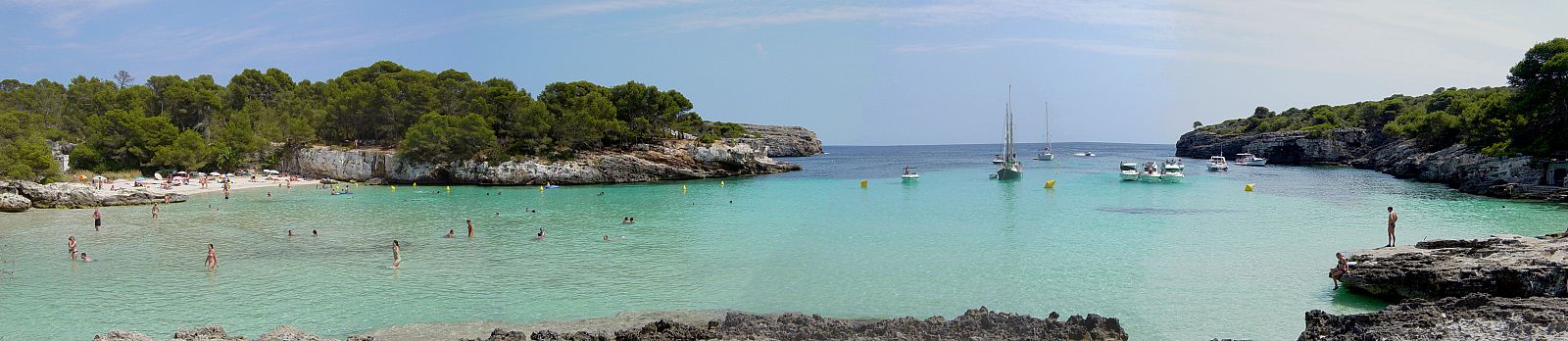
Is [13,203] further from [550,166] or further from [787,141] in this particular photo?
[787,141]

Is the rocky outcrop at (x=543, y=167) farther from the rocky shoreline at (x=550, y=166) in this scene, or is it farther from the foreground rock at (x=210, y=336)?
the foreground rock at (x=210, y=336)

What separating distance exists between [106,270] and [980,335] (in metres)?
21.0

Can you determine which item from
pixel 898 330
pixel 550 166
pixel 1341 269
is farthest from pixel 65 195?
pixel 1341 269

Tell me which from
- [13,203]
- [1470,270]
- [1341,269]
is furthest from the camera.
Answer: [13,203]

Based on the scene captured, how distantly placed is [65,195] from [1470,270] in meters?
50.9

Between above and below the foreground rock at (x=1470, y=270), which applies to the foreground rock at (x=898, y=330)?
below

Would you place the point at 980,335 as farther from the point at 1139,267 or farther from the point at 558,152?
the point at 558,152

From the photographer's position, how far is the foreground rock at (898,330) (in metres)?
10.5

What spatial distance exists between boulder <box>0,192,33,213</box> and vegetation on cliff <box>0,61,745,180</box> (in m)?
18.9

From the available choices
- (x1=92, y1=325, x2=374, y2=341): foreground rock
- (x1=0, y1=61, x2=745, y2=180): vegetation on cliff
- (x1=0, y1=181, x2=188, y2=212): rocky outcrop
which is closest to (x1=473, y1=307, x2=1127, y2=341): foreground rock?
(x1=92, y1=325, x2=374, y2=341): foreground rock

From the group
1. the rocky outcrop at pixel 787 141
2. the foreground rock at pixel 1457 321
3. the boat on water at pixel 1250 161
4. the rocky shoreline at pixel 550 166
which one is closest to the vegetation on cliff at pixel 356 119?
the rocky shoreline at pixel 550 166

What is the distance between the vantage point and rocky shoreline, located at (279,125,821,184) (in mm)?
55469

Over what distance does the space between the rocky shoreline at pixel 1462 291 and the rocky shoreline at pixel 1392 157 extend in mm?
24640

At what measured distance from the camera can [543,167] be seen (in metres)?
55.6
